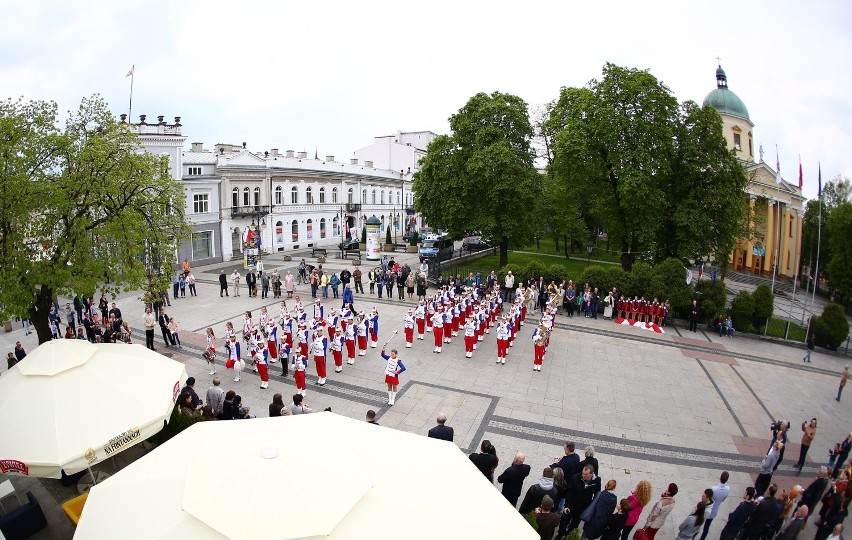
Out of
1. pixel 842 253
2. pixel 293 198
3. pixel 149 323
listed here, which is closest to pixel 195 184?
pixel 293 198

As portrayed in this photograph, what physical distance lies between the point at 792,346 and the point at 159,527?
2599 centimetres

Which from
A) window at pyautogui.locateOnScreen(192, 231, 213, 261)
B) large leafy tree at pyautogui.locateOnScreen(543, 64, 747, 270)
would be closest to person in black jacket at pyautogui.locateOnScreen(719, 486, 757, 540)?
large leafy tree at pyautogui.locateOnScreen(543, 64, 747, 270)

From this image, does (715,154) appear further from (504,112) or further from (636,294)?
(504,112)

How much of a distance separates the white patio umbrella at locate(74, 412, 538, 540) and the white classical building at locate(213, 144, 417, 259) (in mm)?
36179

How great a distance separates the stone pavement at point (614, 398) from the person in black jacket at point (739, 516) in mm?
952

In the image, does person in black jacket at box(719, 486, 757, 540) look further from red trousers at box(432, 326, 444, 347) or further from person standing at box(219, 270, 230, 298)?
person standing at box(219, 270, 230, 298)

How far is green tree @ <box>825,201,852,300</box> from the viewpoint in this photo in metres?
33.9

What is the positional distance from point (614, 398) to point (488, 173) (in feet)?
57.1

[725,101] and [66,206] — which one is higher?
[725,101]

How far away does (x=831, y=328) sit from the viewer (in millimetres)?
21453

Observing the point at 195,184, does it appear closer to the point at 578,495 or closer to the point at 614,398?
the point at 614,398

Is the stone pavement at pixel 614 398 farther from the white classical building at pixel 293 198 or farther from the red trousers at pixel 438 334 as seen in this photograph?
the white classical building at pixel 293 198

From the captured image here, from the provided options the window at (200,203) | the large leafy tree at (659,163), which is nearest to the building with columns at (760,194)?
the large leafy tree at (659,163)

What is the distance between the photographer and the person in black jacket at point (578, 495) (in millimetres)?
8109
